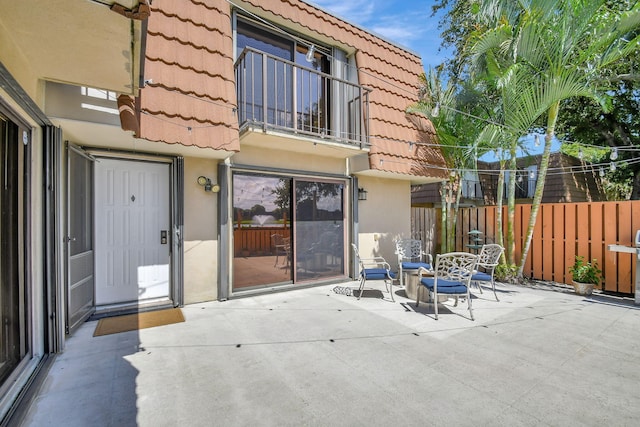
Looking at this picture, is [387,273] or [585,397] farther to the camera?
[387,273]

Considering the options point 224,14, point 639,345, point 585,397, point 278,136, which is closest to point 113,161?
point 278,136

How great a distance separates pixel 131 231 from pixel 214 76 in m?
2.73

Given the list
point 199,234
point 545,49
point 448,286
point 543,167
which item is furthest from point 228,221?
point 545,49

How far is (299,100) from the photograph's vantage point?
6133 millimetres

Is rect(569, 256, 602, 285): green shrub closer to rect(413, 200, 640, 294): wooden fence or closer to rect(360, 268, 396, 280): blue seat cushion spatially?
rect(413, 200, 640, 294): wooden fence

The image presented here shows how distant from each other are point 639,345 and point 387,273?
10.1ft

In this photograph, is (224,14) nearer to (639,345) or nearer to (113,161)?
(113,161)

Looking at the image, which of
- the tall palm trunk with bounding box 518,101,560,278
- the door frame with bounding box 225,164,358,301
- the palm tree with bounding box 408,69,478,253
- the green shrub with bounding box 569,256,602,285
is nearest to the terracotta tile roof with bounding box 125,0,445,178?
the door frame with bounding box 225,164,358,301

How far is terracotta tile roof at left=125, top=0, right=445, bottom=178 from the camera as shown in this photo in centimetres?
423

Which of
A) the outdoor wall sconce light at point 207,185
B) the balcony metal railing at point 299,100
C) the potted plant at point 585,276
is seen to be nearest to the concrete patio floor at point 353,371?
the potted plant at point 585,276

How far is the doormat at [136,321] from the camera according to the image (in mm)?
3936

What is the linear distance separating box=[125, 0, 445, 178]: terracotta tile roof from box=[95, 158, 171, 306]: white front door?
3.67 ft

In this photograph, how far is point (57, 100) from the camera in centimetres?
324

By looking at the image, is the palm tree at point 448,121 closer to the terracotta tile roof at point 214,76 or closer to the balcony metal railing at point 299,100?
the terracotta tile roof at point 214,76
